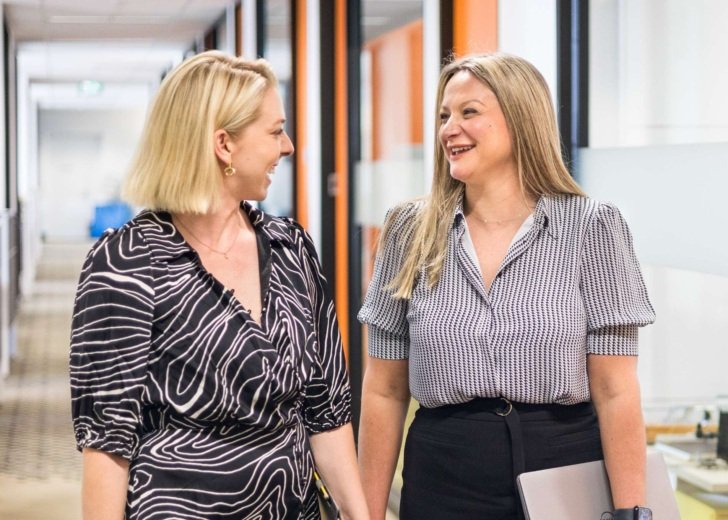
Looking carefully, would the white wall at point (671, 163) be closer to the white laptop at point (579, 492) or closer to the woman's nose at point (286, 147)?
the white laptop at point (579, 492)

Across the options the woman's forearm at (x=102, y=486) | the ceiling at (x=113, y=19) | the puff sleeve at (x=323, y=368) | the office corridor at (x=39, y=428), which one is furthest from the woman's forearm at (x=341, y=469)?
the ceiling at (x=113, y=19)

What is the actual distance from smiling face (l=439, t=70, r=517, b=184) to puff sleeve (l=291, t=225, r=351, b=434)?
0.31 metres

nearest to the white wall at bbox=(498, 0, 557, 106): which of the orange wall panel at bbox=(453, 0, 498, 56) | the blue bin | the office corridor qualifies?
the orange wall panel at bbox=(453, 0, 498, 56)

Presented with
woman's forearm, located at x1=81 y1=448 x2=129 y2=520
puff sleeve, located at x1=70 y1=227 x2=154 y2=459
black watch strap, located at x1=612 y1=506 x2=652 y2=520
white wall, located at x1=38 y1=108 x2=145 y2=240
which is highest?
white wall, located at x1=38 y1=108 x2=145 y2=240

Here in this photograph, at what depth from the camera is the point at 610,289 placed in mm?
1897

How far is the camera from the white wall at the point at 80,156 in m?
27.5

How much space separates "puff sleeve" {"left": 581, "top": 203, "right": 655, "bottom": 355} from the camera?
189 cm

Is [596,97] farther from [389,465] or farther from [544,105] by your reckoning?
[389,465]

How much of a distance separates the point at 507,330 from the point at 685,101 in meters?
1.01

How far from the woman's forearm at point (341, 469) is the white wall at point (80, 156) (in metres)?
26.3

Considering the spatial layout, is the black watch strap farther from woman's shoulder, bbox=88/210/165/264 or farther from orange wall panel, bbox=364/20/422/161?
orange wall panel, bbox=364/20/422/161

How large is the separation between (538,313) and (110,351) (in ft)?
2.37

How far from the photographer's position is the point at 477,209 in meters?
2.03

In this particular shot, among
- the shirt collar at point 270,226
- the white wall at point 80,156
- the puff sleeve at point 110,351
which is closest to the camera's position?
the puff sleeve at point 110,351
